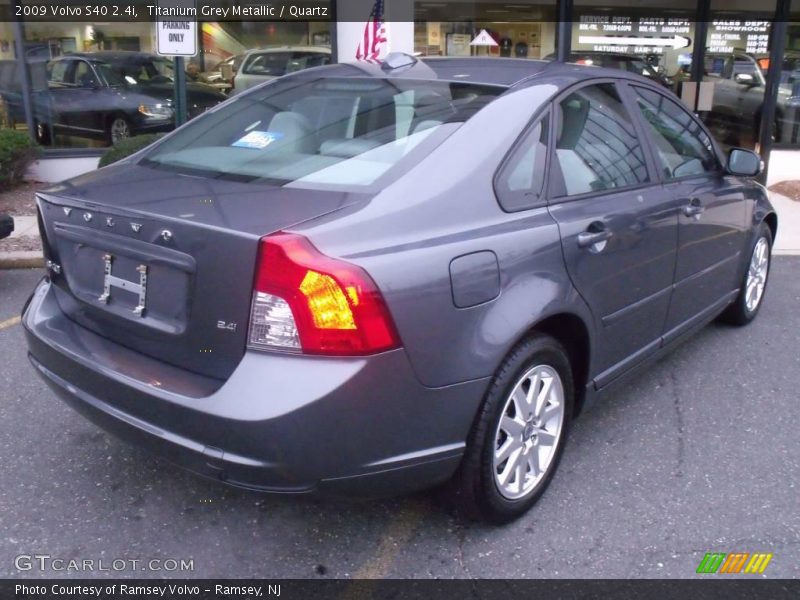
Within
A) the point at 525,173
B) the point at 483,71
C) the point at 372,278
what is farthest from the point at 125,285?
the point at 483,71

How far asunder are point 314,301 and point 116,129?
337 inches

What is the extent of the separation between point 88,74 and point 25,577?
328 inches

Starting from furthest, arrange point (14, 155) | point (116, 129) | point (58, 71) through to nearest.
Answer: point (116, 129), point (58, 71), point (14, 155)

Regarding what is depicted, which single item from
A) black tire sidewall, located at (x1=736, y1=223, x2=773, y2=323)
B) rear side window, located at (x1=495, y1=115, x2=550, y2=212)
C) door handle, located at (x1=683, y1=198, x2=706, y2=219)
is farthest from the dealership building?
rear side window, located at (x1=495, y1=115, x2=550, y2=212)

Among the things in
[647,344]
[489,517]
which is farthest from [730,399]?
[489,517]

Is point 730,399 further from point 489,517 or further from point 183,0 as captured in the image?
point 183,0

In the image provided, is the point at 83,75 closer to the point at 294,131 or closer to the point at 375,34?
the point at 375,34

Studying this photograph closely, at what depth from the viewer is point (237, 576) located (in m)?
2.72

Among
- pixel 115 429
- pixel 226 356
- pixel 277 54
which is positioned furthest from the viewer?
pixel 277 54

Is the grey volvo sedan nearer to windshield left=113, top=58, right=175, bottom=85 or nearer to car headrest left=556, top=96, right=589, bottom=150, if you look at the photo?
car headrest left=556, top=96, right=589, bottom=150

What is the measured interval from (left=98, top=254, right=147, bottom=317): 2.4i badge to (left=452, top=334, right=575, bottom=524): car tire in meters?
1.15

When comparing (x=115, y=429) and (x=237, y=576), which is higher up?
(x=115, y=429)

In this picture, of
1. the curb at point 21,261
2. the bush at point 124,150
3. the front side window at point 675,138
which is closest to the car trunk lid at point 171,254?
the front side window at point 675,138

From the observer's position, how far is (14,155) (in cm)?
864
